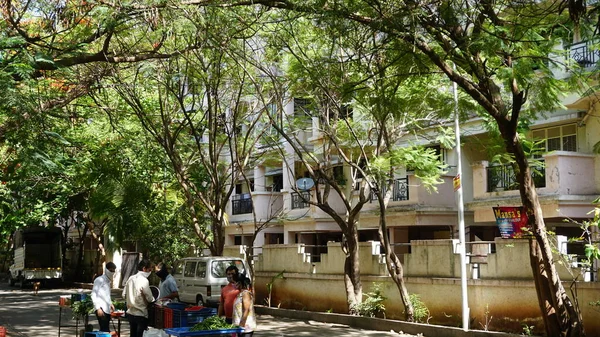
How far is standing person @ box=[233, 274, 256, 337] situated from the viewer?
35.0ft

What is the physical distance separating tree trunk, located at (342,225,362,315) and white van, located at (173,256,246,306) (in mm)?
3942

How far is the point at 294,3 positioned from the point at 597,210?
6.69 m

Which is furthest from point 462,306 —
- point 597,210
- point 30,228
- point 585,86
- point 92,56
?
point 30,228

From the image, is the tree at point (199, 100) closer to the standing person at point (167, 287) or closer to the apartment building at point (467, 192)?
the apartment building at point (467, 192)

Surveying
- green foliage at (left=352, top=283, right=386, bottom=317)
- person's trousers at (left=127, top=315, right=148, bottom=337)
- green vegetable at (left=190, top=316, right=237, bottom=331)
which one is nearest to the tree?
green foliage at (left=352, top=283, right=386, bottom=317)

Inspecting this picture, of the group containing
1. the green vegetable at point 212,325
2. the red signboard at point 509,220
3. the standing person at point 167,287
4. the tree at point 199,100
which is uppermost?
the tree at point 199,100

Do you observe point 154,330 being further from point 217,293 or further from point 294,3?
point 217,293

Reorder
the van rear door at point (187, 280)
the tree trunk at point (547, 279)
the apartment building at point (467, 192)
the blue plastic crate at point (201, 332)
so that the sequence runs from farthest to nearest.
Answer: the van rear door at point (187, 280) < the apartment building at point (467, 192) < the tree trunk at point (547, 279) < the blue plastic crate at point (201, 332)

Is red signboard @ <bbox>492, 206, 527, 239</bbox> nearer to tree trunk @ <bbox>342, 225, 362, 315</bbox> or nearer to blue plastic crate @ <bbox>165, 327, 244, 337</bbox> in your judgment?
tree trunk @ <bbox>342, 225, 362, 315</bbox>

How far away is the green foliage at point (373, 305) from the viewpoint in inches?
779

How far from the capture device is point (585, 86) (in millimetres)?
16062

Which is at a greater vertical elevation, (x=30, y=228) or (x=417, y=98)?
(x=417, y=98)

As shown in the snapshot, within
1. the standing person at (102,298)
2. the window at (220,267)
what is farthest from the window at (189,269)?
the standing person at (102,298)

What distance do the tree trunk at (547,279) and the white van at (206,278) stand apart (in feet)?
37.3
